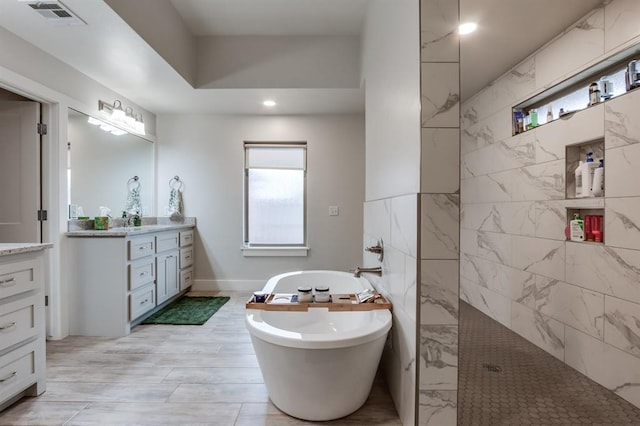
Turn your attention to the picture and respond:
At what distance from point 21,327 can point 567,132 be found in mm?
3667

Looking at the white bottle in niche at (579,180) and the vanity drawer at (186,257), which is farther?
the vanity drawer at (186,257)

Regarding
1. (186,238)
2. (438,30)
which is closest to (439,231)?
(438,30)

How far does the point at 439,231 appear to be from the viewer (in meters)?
1.36

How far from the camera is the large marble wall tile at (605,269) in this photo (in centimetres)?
179

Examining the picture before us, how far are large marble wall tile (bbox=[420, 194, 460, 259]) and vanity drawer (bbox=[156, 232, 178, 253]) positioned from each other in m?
2.85

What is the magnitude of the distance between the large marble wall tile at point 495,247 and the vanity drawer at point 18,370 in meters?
3.57

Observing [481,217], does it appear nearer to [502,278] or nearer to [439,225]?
[502,278]

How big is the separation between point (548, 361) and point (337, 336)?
1863mm

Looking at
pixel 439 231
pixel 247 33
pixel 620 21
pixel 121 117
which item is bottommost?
pixel 439 231

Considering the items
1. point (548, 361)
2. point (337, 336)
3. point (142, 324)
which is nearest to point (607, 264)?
point (548, 361)

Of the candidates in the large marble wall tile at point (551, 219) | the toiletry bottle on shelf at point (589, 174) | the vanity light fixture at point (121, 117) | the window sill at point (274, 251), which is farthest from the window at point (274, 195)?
the toiletry bottle on shelf at point (589, 174)

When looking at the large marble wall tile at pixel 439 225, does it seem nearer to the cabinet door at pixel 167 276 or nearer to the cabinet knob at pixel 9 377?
the cabinet knob at pixel 9 377

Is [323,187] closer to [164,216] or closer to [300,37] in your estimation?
[300,37]

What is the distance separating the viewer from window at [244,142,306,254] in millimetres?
4145
